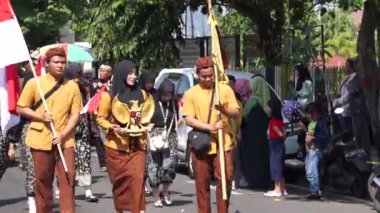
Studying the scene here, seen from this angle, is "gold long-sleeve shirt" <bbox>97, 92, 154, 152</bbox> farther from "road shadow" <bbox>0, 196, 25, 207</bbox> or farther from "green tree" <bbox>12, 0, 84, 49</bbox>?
"green tree" <bbox>12, 0, 84, 49</bbox>

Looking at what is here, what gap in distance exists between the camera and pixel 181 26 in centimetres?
1827

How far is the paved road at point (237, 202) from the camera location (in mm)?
12672

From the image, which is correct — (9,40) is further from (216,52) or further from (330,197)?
(330,197)

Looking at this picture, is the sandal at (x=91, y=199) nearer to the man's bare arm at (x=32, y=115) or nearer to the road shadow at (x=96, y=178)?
the road shadow at (x=96, y=178)

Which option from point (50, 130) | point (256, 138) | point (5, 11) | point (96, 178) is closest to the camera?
point (50, 130)

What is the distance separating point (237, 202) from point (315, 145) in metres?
1.37

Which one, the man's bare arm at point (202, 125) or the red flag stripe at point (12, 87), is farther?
the red flag stripe at point (12, 87)

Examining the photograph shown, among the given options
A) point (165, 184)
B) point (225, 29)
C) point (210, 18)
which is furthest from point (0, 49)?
point (225, 29)

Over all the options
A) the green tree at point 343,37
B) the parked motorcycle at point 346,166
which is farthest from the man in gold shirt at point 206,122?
the green tree at point 343,37

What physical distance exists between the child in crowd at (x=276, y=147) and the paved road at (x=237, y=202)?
0.23m

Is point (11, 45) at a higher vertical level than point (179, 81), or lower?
higher

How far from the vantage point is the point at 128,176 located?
33.5 ft

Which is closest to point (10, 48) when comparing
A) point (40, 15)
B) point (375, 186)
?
point (375, 186)

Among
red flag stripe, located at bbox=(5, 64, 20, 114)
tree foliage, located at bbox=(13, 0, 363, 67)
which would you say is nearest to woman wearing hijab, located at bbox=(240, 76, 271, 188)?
tree foliage, located at bbox=(13, 0, 363, 67)
